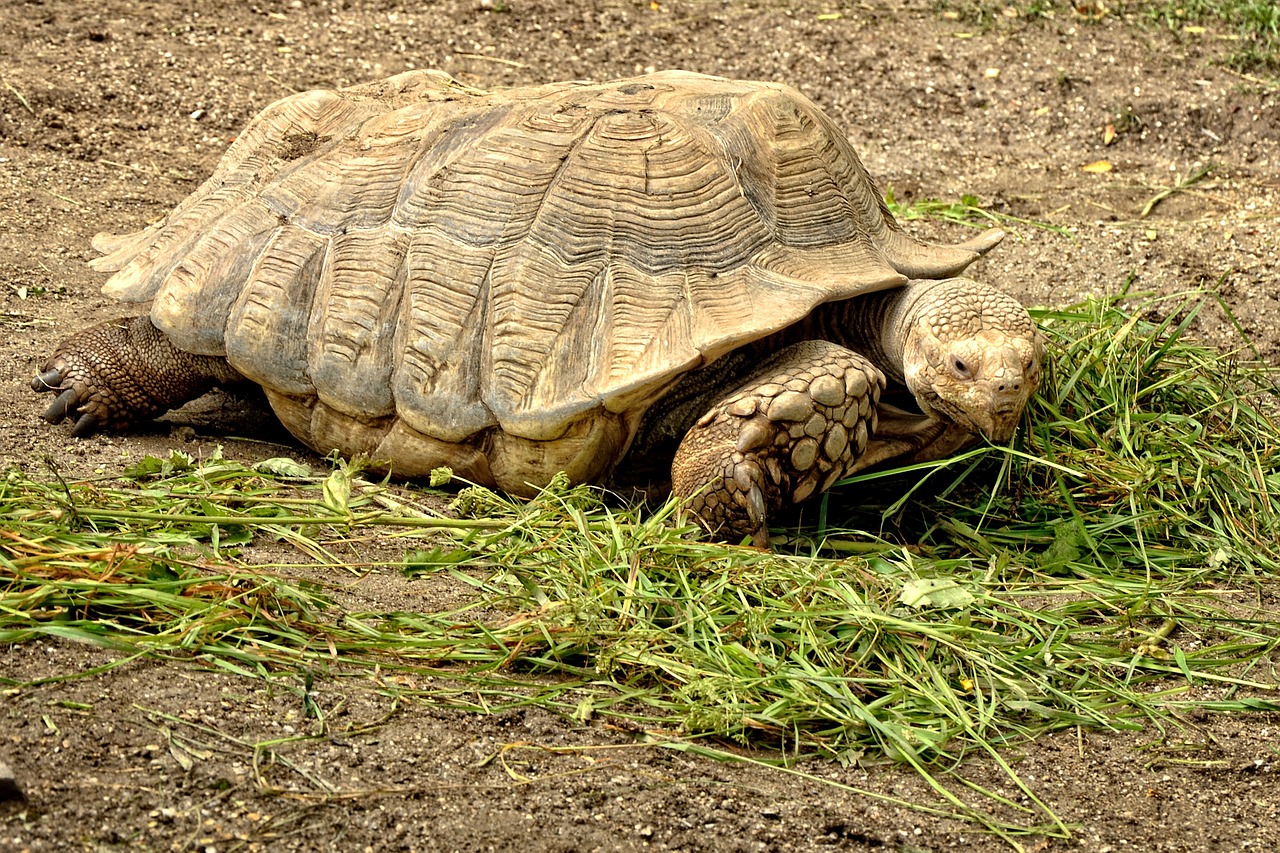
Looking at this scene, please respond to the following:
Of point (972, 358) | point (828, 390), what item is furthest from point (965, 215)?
point (828, 390)

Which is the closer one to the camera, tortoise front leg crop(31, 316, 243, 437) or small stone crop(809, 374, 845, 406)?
small stone crop(809, 374, 845, 406)

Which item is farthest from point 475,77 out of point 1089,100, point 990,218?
point 1089,100

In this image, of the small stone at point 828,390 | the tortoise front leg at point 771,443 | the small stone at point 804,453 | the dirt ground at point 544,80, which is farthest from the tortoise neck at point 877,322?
the dirt ground at point 544,80

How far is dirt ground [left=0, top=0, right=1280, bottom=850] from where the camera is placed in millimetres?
2561

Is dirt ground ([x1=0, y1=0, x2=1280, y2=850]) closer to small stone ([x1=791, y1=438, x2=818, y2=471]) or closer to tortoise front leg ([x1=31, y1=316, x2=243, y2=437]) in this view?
tortoise front leg ([x1=31, y1=316, x2=243, y2=437])

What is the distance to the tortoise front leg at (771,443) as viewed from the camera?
384 cm

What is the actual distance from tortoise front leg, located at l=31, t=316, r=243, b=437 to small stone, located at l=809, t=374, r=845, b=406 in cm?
199

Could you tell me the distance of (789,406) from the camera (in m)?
3.83

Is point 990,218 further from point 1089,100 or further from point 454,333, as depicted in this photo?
point 454,333

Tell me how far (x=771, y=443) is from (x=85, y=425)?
2255mm

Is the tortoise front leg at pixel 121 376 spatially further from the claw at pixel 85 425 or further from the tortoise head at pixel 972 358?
the tortoise head at pixel 972 358

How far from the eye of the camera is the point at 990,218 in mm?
6703

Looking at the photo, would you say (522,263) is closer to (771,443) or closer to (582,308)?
Result: (582,308)

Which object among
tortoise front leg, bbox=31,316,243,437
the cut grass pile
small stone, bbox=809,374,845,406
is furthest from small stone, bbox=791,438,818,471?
tortoise front leg, bbox=31,316,243,437
